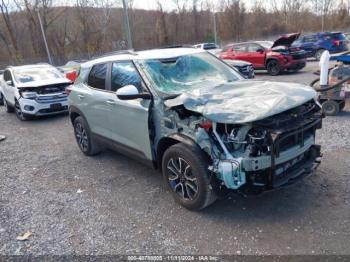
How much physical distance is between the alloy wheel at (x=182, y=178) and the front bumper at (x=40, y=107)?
6.66 meters

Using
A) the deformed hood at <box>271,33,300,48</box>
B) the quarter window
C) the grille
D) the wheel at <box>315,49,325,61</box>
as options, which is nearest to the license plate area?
the quarter window

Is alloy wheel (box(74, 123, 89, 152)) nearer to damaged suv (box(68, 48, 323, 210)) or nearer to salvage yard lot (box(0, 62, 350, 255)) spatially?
salvage yard lot (box(0, 62, 350, 255))

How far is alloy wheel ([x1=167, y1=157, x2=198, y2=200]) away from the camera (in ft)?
10.6

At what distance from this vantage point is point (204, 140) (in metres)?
2.96

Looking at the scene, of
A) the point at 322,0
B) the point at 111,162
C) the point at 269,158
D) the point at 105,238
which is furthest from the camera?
the point at 322,0

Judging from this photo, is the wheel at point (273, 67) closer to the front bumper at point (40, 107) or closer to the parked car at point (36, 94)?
the parked car at point (36, 94)

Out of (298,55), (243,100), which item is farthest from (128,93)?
(298,55)

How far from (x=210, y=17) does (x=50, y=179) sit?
173ft

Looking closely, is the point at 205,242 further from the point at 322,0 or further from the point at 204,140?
the point at 322,0

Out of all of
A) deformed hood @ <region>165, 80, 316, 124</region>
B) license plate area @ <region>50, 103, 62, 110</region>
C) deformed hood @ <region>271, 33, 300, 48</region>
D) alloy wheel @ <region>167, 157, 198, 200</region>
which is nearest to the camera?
deformed hood @ <region>165, 80, 316, 124</region>

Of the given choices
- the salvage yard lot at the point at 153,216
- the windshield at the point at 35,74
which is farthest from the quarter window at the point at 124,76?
the windshield at the point at 35,74

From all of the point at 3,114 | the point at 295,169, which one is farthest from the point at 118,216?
the point at 3,114

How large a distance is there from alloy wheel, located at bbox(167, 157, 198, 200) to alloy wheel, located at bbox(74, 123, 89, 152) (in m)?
2.45

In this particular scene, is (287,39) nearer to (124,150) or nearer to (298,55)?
(298,55)
